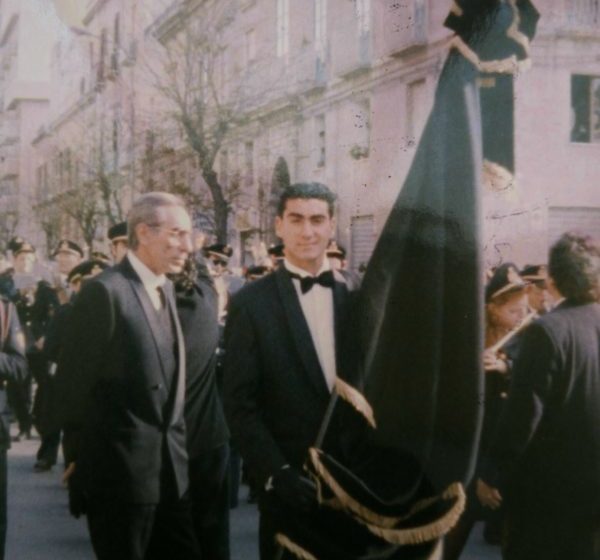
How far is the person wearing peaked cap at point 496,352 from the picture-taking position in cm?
555

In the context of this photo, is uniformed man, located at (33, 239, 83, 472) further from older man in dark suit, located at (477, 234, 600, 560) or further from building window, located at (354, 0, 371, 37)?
building window, located at (354, 0, 371, 37)

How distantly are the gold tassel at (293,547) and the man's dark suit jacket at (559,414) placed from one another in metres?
1.28

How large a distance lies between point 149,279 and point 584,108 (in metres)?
5.09

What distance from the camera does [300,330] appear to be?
395cm

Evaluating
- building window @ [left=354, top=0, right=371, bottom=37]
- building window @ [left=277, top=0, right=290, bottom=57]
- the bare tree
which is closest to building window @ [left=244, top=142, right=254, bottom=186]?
the bare tree

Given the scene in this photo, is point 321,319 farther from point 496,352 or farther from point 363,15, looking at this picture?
point 496,352

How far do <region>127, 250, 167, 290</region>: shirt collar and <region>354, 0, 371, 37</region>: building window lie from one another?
4.44 ft

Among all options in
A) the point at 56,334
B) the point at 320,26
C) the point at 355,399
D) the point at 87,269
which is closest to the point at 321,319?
the point at 355,399

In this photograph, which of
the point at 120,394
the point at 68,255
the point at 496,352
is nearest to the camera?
the point at 120,394

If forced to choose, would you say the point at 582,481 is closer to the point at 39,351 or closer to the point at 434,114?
the point at 434,114

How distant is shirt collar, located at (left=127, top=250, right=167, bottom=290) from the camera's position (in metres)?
5.10

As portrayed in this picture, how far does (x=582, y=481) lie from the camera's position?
15.1 ft

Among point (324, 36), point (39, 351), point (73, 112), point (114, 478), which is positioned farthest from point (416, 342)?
point (73, 112)

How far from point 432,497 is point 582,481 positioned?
1311mm
